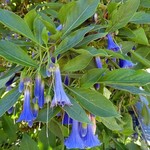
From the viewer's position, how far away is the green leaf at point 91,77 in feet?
2.51

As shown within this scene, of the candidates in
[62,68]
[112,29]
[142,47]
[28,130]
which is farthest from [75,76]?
[28,130]

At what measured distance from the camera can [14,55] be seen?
0.74 m

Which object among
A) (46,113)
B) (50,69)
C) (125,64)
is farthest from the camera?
(125,64)

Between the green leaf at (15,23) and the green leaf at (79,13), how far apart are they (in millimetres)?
82

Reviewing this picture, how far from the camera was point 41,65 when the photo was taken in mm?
749

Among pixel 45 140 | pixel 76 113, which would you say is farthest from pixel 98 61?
pixel 45 140

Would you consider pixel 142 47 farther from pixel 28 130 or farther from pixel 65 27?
pixel 28 130

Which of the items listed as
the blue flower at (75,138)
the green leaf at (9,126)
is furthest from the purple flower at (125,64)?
the green leaf at (9,126)

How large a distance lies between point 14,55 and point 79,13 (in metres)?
0.18

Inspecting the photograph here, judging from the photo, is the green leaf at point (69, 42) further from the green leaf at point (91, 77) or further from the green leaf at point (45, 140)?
the green leaf at point (45, 140)

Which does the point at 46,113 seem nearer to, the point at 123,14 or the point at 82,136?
the point at 82,136

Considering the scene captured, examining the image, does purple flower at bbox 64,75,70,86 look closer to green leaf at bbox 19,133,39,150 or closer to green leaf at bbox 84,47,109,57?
green leaf at bbox 84,47,109,57

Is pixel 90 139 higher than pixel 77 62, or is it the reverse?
pixel 77 62

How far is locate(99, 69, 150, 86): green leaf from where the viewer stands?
75 cm
